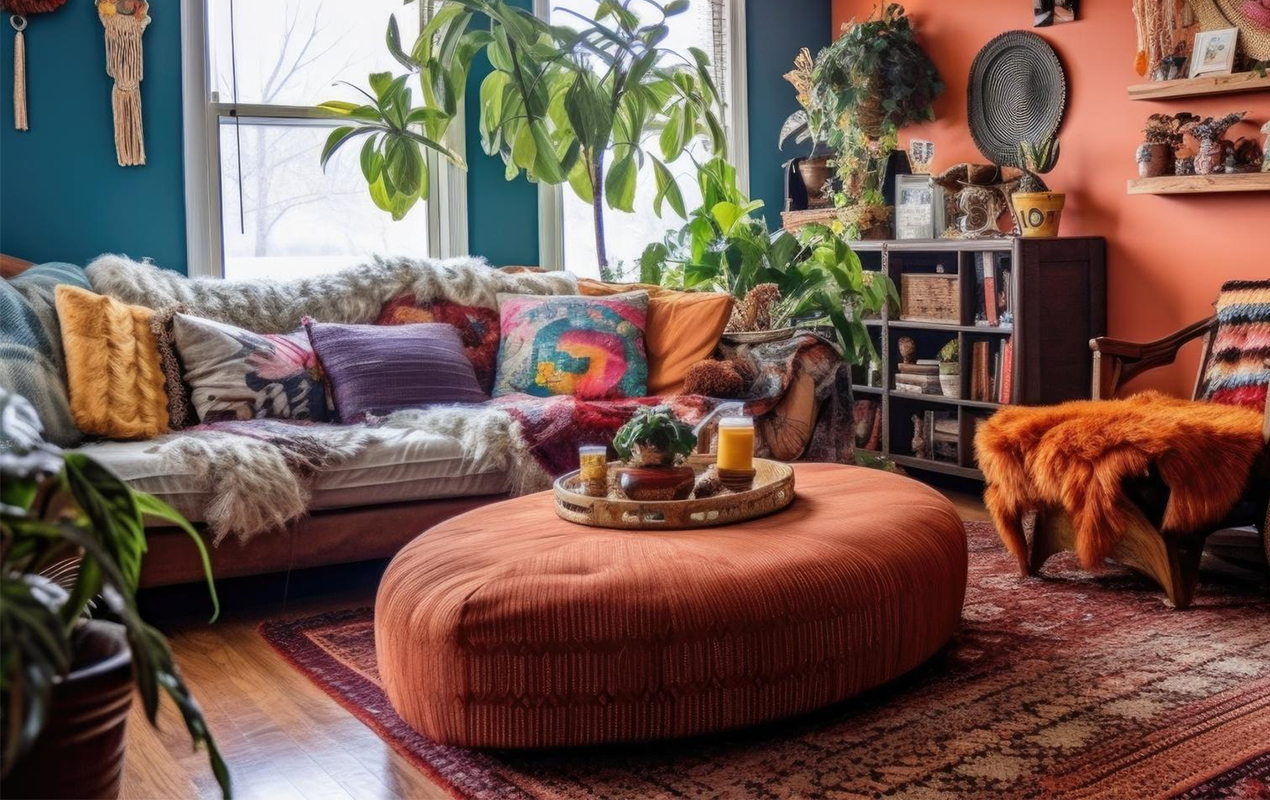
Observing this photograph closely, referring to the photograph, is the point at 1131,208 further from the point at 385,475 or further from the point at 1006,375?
the point at 385,475

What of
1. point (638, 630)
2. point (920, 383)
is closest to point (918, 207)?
point (920, 383)

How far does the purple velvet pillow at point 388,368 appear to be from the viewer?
3682mm

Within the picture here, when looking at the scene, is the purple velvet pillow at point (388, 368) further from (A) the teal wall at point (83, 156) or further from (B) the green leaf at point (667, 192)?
(B) the green leaf at point (667, 192)

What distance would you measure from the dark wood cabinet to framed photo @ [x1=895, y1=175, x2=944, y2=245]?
0.09 metres

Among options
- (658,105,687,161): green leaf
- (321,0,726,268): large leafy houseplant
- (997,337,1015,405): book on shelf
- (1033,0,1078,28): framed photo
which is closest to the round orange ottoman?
(997,337,1015,405): book on shelf

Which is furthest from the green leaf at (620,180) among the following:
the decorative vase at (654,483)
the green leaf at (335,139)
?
the decorative vase at (654,483)

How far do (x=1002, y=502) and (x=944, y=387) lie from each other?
1476mm

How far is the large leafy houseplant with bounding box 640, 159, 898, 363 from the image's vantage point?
4363 millimetres

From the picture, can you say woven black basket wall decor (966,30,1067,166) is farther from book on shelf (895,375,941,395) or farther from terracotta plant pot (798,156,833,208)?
book on shelf (895,375,941,395)

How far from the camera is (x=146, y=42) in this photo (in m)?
4.15

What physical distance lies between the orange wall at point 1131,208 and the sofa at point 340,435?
1261 millimetres

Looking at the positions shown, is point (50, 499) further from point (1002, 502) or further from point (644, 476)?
point (1002, 502)

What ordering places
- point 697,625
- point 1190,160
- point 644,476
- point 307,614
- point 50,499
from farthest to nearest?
point 1190,160
point 307,614
point 644,476
point 697,625
point 50,499

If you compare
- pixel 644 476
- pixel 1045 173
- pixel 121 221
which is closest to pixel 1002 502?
pixel 644 476
